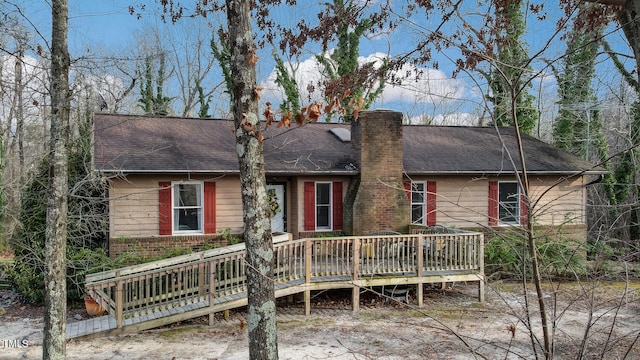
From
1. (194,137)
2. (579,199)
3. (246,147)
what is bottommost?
(579,199)

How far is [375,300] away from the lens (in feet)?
39.7

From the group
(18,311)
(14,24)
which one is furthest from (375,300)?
(14,24)

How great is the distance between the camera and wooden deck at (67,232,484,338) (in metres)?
9.47

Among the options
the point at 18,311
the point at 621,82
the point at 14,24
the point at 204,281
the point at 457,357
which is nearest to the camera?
the point at 14,24

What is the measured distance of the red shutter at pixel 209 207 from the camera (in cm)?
1359

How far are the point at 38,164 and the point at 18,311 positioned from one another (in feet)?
13.0

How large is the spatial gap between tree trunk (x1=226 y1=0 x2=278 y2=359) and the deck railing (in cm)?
338

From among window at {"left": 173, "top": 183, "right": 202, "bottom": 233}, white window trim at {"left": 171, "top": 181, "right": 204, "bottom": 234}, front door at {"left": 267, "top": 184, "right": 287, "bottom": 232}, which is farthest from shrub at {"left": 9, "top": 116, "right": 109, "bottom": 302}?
front door at {"left": 267, "top": 184, "right": 287, "bottom": 232}

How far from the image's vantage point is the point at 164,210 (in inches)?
518

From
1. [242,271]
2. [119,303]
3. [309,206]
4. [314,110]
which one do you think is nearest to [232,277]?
[242,271]

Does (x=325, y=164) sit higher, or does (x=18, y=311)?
(x=325, y=164)

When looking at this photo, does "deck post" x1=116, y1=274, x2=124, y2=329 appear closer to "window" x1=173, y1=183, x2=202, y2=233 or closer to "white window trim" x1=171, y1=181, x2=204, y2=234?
"white window trim" x1=171, y1=181, x2=204, y2=234

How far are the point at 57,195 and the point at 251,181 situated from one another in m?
3.01

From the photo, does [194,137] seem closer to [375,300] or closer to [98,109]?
[98,109]
